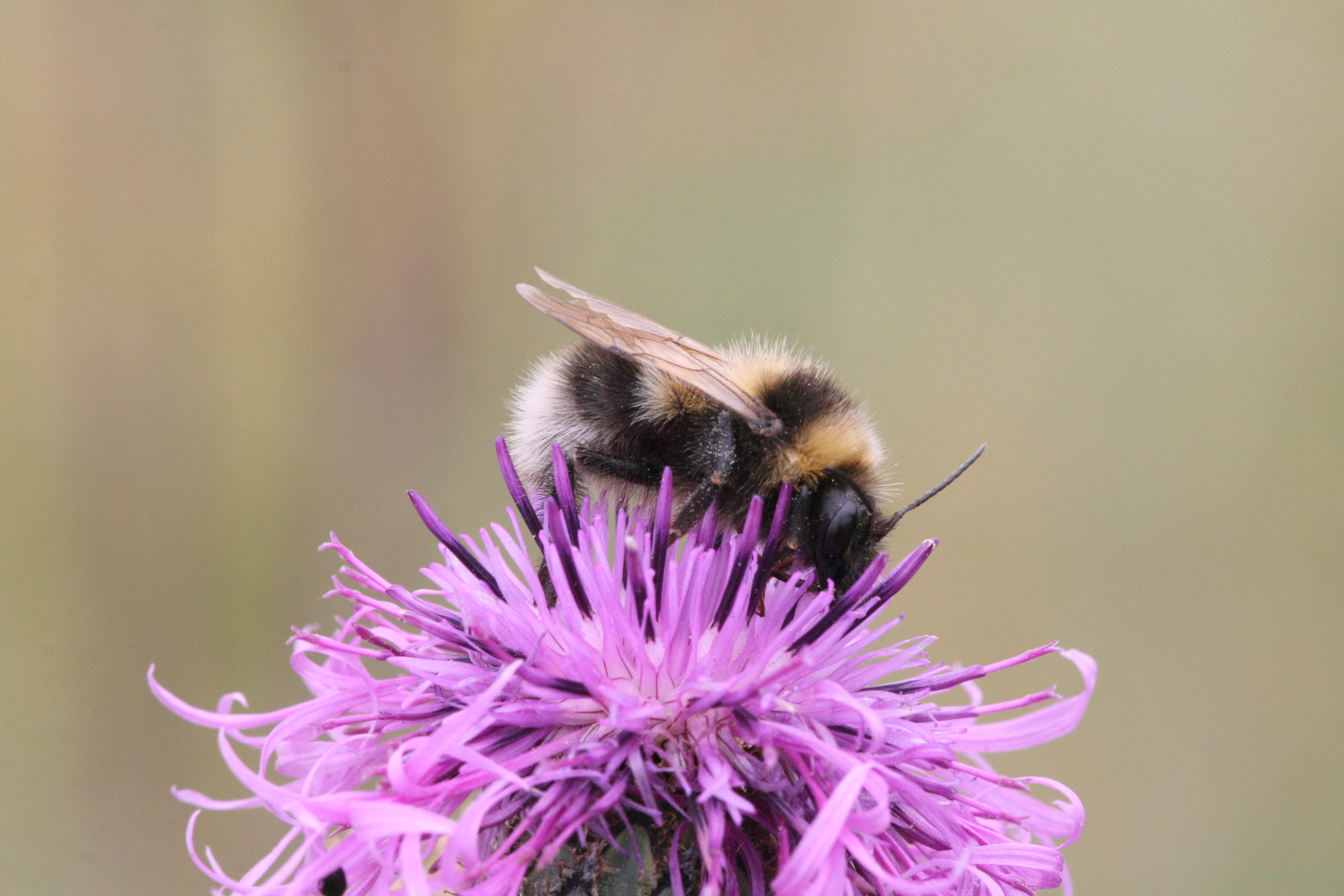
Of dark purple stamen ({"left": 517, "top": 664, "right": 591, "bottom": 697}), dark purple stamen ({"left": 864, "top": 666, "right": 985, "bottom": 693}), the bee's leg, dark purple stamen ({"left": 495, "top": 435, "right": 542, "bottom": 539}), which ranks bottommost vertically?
dark purple stamen ({"left": 864, "top": 666, "right": 985, "bottom": 693})

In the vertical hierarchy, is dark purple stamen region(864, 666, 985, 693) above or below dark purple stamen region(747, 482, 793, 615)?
below

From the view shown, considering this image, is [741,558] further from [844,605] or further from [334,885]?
[334,885]

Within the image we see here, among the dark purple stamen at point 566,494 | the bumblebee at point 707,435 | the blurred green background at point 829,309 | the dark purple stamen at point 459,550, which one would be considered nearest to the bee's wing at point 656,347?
the bumblebee at point 707,435

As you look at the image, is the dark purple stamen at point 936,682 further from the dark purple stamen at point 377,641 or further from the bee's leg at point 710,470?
the dark purple stamen at point 377,641

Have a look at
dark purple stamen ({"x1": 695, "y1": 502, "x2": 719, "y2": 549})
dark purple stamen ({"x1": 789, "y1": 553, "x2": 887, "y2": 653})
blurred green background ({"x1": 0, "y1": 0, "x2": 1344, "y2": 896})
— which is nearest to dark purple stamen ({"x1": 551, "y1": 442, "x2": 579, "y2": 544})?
dark purple stamen ({"x1": 695, "y1": 502, "x2": 719, "y2": 549})

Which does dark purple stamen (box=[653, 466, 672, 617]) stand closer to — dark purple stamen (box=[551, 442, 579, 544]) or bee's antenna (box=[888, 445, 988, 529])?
dark purple stamen (box=[551, 442, 579, 544])

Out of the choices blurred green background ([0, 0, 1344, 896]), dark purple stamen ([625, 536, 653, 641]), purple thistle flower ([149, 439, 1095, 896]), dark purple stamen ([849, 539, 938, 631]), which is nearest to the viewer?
purple thistle flower ([149, 439, 1095, 896])

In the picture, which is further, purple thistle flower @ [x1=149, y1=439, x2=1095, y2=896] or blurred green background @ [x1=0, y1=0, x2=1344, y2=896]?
blurred green background @ [x1=0, y1=0, x2=1344, y2=896]
